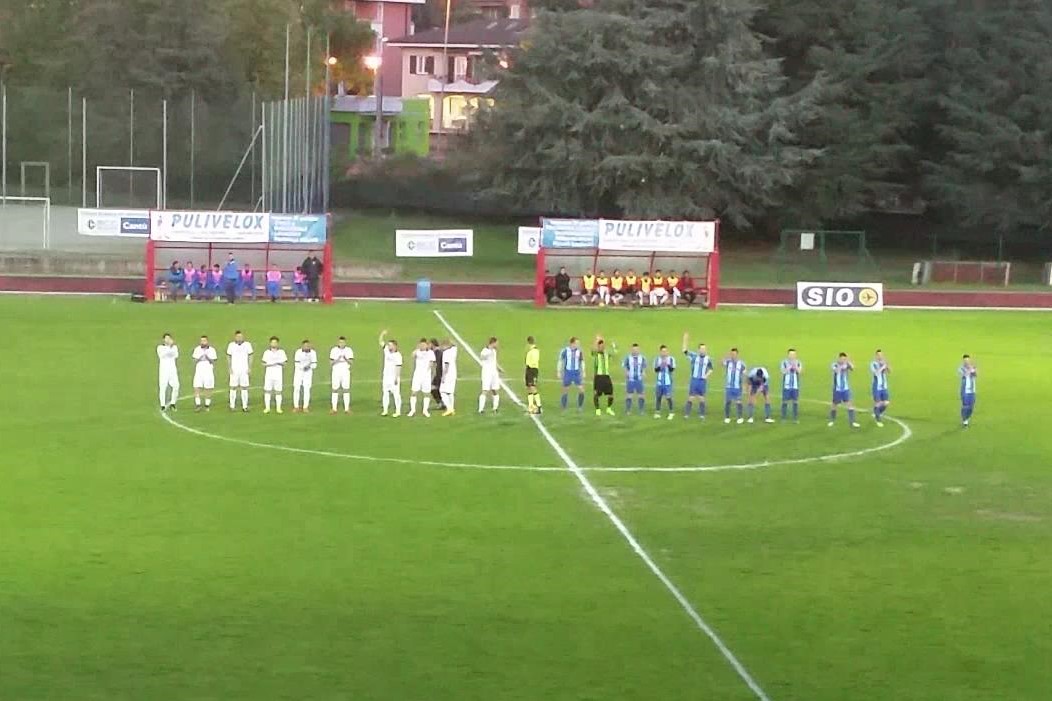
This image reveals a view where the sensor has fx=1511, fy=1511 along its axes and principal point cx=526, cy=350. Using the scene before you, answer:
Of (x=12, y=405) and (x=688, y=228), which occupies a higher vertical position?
(x=688, y=228)

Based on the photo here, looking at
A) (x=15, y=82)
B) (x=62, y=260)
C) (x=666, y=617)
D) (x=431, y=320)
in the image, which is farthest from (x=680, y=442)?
(x=15, y=82)

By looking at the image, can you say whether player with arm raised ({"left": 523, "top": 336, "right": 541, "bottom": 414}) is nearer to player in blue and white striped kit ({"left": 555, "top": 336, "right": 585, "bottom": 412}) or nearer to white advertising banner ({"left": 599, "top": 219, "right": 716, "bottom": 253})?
player in blue and white striped kit ({"left": 555, "top": 336, "right": 585, "bottom": 412})

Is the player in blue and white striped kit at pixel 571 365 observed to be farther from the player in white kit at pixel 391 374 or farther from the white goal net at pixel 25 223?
the white goal net at pixel 25 223

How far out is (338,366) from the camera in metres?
27.2

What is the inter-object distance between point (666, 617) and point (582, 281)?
37.7 meters

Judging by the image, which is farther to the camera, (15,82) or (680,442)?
(15,82)

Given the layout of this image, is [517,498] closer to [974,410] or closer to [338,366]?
[338,366]

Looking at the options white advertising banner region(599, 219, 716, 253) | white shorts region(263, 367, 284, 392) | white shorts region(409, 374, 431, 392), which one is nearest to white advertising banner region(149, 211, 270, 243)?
white advertising banner region(599, 219, 716, 253)

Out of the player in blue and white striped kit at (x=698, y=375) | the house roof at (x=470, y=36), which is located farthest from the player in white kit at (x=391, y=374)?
the house roof at (x=470, y=36)

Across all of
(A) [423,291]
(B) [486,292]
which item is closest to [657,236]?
(B) [486,292]

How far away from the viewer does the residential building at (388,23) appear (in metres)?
112

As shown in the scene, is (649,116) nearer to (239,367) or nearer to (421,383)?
(421,383)

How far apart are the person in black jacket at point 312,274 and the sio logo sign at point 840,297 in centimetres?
1664

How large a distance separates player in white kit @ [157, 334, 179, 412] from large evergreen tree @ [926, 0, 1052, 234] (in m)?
46.6
